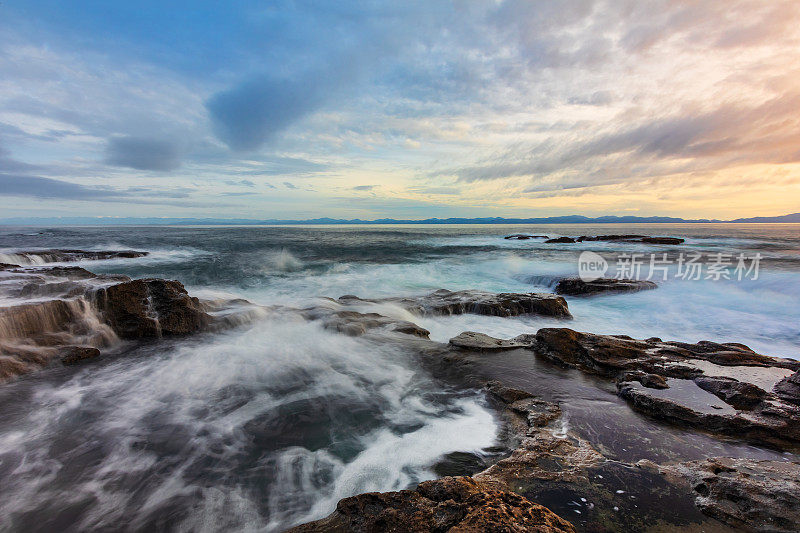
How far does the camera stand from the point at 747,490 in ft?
8.84

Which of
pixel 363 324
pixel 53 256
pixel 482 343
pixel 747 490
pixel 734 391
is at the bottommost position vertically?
pixel 363 324

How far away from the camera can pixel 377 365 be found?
6.39 m

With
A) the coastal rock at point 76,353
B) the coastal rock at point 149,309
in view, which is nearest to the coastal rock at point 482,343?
the coastal rock at point 149,309

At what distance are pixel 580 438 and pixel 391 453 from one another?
6.81ft

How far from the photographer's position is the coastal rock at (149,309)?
734 cm

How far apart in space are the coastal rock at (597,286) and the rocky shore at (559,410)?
21.6 feet

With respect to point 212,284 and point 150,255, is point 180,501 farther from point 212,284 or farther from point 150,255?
point 150,255

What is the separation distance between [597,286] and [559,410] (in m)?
10.7

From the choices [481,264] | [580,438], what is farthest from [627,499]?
[481,264]

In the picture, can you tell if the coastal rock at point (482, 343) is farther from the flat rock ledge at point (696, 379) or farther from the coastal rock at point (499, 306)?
the coastal rock at point (499, 306)

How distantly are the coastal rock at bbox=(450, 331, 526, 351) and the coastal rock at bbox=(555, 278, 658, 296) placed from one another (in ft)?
26.0

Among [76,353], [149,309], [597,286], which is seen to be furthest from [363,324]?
[597,286]

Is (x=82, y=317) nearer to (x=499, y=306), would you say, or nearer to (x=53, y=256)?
(x=499, y=306)

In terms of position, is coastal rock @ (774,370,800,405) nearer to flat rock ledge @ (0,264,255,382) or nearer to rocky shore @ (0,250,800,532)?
rocky shore @ (0,250,800,532)
